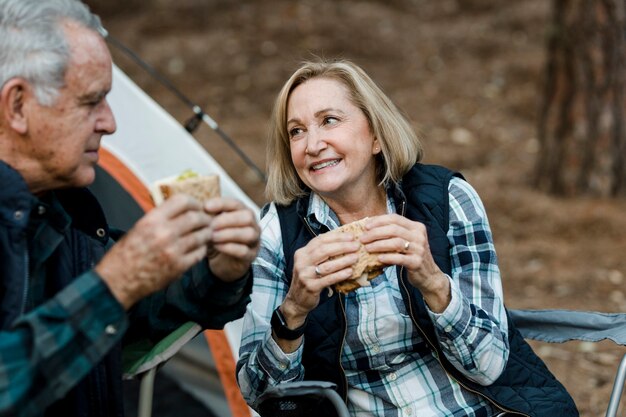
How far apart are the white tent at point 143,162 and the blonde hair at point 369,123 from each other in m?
0.64

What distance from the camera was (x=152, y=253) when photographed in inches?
64.9

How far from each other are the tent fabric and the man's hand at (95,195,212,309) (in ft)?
4.63

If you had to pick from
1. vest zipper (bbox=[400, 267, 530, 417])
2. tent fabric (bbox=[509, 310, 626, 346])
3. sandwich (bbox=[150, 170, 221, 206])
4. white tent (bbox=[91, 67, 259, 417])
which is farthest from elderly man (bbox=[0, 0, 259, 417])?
white tent (bbox=[91, 67, 259, 417])

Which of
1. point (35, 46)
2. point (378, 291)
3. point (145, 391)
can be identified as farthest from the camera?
point (378, 291)

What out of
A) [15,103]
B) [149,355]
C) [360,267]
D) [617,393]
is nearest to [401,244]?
[360,267]

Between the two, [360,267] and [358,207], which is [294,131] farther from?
[360,267]

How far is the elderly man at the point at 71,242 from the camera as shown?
1630mm

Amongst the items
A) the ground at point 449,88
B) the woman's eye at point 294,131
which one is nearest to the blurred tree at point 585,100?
the ground at point 449,88

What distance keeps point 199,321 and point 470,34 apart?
7.48m

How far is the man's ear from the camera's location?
5.75 feet

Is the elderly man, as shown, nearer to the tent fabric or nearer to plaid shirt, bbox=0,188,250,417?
plaid shirt, bbox=0,188,250,417

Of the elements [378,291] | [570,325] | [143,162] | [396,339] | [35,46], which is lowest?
[570,325]

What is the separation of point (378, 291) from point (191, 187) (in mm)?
747

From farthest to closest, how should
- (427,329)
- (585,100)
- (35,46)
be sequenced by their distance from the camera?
(585,100), (427,329), (35,46)
